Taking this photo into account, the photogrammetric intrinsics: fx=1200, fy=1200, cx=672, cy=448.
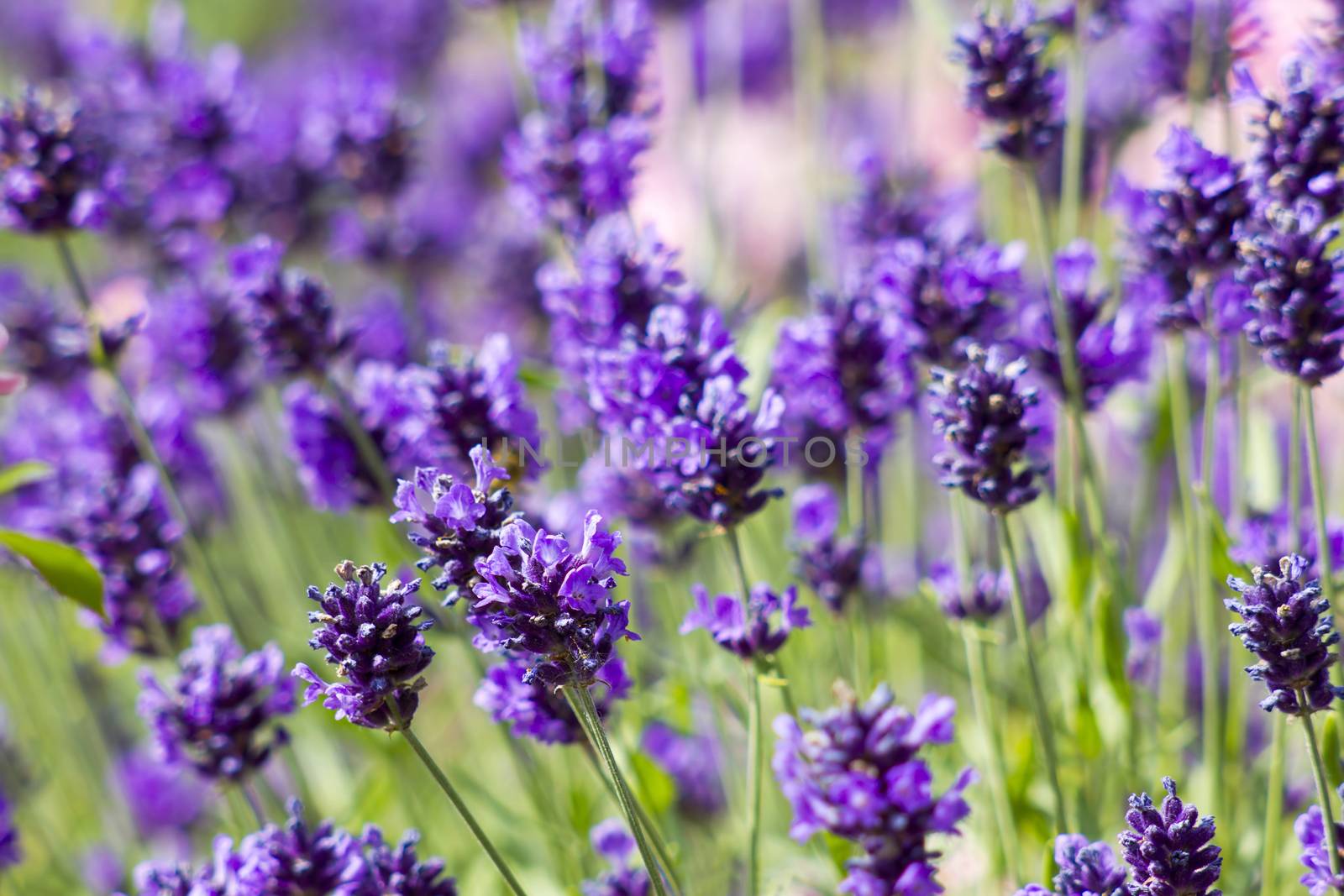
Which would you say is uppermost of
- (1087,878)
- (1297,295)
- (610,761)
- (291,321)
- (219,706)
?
(291,321)

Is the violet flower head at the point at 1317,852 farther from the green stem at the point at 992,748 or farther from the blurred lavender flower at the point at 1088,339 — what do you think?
the blurred lavender flower at the point at 1088,339

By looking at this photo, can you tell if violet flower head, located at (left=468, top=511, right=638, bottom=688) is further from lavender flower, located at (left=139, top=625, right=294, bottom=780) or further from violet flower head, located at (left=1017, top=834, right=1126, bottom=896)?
lavender flower, located at (left=139, top=625, right=294, bottom=780)

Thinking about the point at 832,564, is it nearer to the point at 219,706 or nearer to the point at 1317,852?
the point at 1317,852

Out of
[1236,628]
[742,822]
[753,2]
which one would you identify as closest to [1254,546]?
[1236,628]

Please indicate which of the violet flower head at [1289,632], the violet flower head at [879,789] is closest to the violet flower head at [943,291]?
the violet flower head at [1289,632]

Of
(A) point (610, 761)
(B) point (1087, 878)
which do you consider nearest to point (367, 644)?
(A) point (610, 761)
